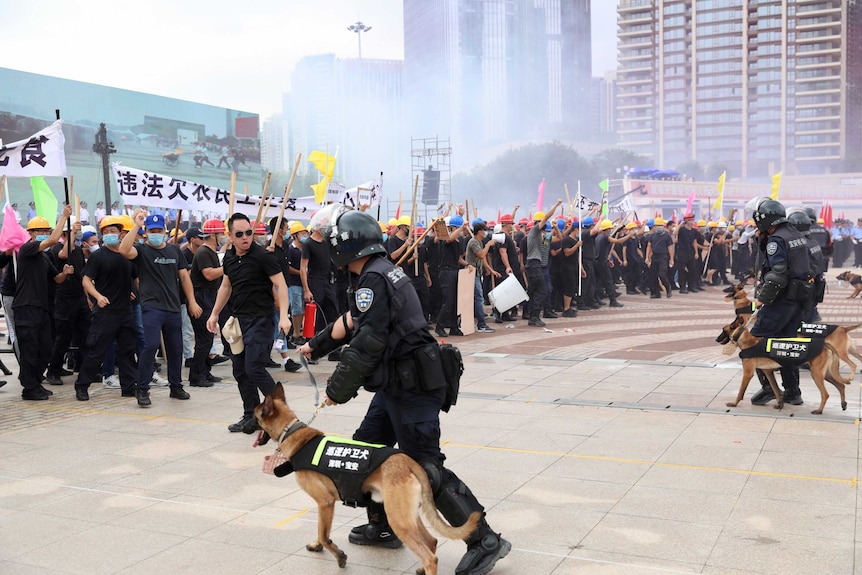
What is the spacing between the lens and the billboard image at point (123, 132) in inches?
1400

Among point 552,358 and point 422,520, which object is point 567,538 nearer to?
point 422,520

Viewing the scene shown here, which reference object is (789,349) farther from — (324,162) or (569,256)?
(569,256)

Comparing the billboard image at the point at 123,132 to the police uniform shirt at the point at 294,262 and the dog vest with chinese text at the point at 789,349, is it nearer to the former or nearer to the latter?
the police uniform shirt at the point at 294,262

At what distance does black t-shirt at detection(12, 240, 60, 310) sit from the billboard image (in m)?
23.0

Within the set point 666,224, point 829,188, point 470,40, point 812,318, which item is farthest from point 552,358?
point 470,40

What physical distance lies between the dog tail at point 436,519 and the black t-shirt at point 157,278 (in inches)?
218

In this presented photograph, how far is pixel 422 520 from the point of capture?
4125 millimetres

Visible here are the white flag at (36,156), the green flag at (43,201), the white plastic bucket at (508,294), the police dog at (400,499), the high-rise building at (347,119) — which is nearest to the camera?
the police dog at (400,499)

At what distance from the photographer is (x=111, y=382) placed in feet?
32.5

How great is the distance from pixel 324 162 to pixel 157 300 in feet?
21.4

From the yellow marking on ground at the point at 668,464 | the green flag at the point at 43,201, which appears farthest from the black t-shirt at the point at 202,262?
the yellow marking on ground at the point at 668,464

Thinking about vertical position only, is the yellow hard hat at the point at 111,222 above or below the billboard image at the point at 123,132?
below

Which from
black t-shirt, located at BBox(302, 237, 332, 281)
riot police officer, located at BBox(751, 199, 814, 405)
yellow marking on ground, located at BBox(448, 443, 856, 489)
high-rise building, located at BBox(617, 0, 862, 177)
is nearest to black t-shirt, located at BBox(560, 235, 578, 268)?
black t-shirt, located at BBox(302, 237, 332, 281)

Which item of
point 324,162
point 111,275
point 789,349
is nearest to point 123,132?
point 324,162
